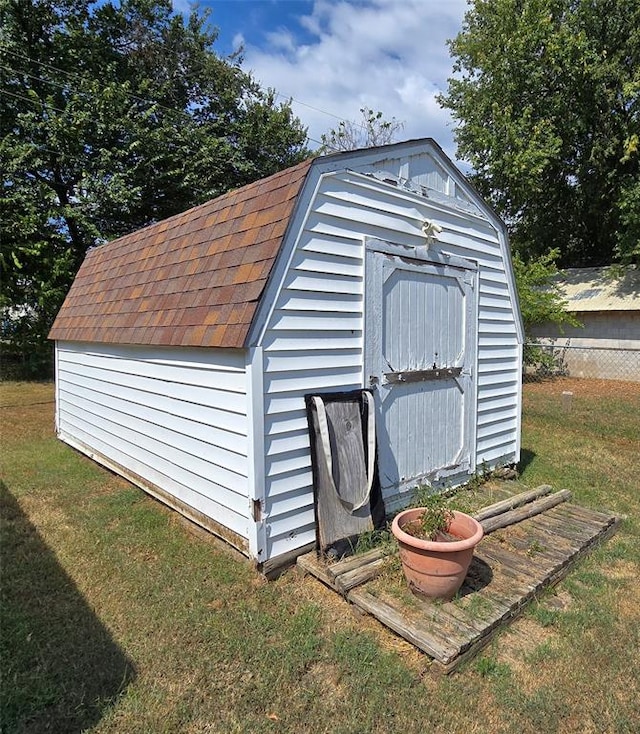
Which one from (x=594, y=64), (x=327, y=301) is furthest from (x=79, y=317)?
(x=594, y=64)

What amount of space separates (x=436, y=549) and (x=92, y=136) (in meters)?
15.2

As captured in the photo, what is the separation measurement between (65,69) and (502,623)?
55.9 feet

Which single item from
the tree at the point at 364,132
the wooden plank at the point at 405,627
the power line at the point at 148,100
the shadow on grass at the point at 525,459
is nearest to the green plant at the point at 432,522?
the wooden plank at the point at 405,627

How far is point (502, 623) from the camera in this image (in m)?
2.82

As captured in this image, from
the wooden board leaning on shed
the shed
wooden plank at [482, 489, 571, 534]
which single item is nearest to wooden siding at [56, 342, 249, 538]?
the shed

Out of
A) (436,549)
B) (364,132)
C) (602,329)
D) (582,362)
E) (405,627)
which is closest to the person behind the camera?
(405,627)

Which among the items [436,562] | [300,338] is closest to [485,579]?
[436,562]

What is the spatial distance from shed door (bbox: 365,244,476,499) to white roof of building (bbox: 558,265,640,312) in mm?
11866

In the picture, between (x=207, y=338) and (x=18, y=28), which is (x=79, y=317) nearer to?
(x=207, y=338)

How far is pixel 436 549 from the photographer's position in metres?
2.82

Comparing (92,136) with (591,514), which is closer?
(591,514)

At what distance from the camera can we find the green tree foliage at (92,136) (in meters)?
12.8

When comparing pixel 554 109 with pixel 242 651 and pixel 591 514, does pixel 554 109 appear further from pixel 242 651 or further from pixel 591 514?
pixel 242 651

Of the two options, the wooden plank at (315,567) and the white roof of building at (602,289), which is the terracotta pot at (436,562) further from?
the white roof of building at (602,289)
